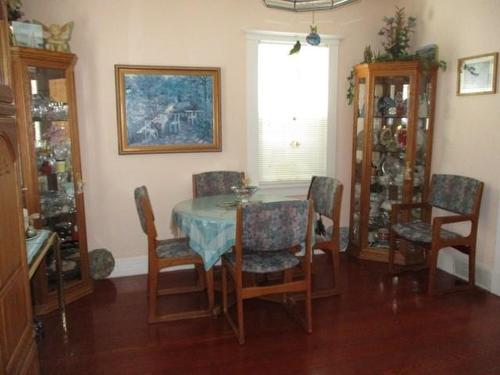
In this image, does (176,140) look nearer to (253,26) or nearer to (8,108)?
(253,26)

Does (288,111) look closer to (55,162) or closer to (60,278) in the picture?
(55,162)

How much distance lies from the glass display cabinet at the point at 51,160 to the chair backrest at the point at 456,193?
3.11 metres

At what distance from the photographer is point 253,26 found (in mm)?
3951

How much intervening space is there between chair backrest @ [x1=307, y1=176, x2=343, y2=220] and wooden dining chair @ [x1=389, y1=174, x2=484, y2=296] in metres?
0.68

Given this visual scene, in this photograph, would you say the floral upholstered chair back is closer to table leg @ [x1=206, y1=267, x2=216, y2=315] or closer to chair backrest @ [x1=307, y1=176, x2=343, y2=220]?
table leg @ [x1=206, y1=267, x2=216, y2=315]

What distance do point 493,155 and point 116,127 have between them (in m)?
3.19

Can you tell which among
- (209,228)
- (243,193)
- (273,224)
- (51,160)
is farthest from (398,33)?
(51,160)

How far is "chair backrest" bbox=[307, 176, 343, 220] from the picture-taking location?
11.1ft

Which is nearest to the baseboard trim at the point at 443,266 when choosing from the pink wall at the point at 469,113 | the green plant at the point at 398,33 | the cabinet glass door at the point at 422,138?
the pink wall at the point at 469,113

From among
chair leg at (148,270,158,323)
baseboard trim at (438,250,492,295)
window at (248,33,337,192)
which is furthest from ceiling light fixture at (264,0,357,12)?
baseboard trim at (438,250,492,295)

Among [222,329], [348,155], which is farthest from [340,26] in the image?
[222,329]

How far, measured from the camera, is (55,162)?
3318 mm

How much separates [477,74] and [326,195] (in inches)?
62.7

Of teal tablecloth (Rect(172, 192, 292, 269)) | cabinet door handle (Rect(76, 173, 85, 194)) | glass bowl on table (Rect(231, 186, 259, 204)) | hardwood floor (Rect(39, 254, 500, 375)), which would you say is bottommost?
hardwood floor (Rect(39, 254, 500, 375))
